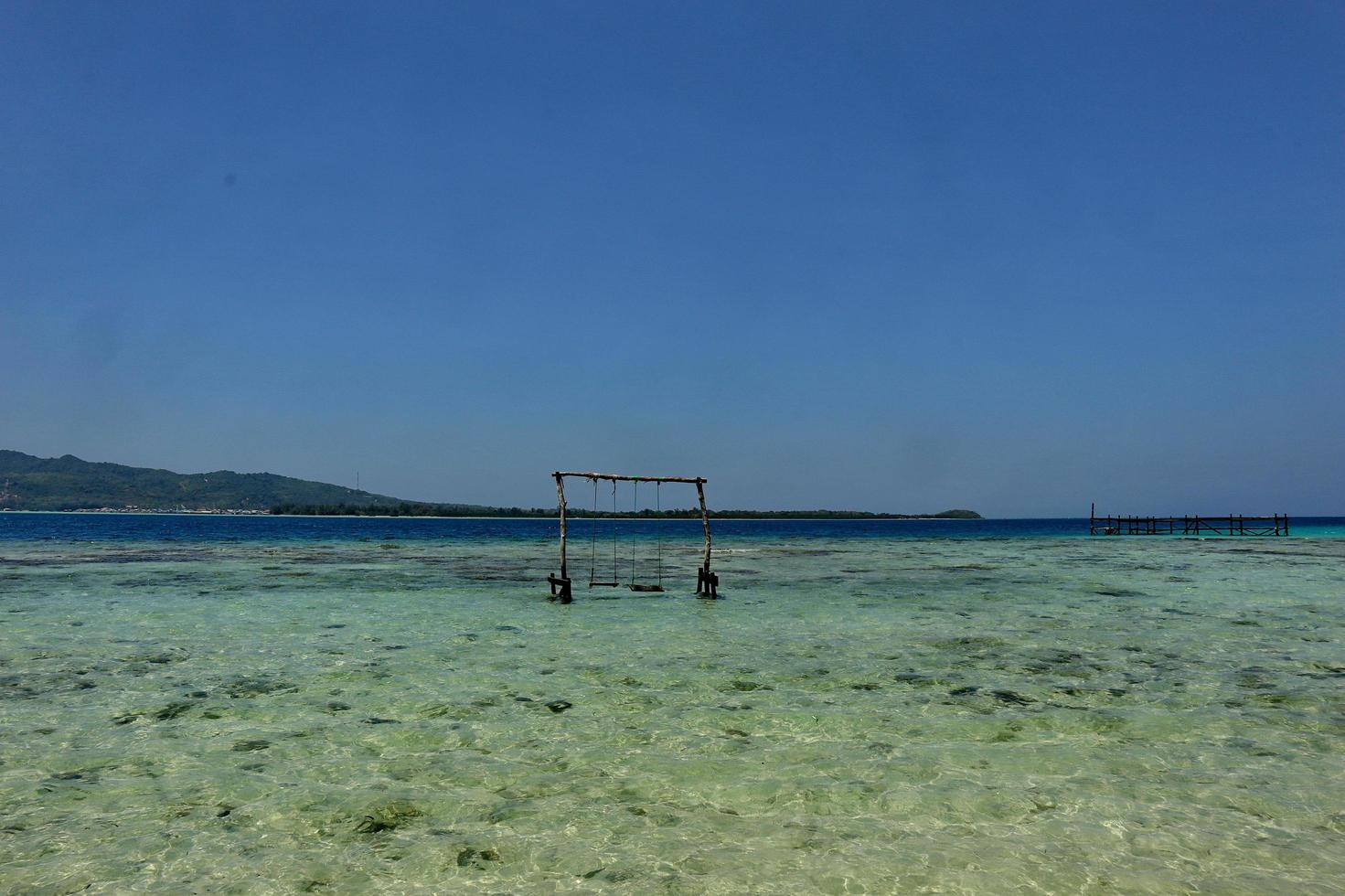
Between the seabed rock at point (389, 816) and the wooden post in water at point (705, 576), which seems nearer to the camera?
the seabed rock at point (389, 816)

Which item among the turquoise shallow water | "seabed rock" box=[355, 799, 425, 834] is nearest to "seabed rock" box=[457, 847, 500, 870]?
the turquoise shallow water

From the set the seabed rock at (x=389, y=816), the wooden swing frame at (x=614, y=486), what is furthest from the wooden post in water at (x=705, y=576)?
the seabed rock at (x=389, y=816)

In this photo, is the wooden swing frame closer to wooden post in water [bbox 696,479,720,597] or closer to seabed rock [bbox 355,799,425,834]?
wooden post in water [bbox 696,479,720,597]

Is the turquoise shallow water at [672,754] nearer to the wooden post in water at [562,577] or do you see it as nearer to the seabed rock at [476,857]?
the seabed rock at [476,857]

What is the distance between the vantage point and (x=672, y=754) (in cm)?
909

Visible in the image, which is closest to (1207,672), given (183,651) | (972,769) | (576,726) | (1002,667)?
(1002,667)

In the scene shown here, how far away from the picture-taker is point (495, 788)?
8039 mm

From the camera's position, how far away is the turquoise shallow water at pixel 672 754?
629 centimetres

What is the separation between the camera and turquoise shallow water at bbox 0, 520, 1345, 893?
6.29 metres

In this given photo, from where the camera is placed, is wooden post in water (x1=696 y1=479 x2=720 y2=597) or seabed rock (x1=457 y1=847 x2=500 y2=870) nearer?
seabed rock (x1=457 y1=847 x2=500 y2=870)

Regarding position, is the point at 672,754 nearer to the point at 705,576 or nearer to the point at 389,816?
the point at 389,816

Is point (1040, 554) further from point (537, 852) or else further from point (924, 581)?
point (537, 852)

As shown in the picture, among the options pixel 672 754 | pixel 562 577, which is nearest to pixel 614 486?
pixel 562 577

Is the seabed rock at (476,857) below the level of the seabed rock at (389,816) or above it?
above
